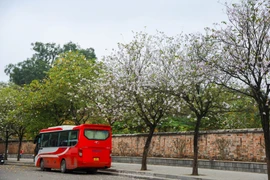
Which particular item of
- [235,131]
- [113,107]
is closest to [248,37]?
[235,131]

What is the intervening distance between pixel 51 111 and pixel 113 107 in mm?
10942

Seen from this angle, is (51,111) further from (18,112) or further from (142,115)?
(142,115)

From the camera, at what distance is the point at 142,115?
24266 millimetres

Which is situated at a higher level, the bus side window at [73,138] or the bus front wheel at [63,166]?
the bus side window at [73,138]

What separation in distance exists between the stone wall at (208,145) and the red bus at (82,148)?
6240 mm

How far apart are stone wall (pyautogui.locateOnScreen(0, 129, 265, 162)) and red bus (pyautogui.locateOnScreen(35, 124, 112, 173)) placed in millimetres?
6240

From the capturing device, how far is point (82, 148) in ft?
73.7

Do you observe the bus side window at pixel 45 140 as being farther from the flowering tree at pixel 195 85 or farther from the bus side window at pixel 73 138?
the flowering tree at pixel 195 85

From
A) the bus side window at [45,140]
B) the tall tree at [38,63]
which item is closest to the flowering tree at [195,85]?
the bus side window at [45,140]

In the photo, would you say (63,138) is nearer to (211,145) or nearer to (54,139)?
(54,139)

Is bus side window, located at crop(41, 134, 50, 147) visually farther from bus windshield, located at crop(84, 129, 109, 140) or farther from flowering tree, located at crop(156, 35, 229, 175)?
flowering tree, located at crop(156, 35, 229, 175)

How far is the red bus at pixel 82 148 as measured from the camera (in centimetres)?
2253

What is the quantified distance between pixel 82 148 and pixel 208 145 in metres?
8.11

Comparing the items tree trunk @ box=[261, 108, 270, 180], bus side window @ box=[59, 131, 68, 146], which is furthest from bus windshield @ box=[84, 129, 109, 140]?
tree trunk @ box=[261, 108, 270, 180]
